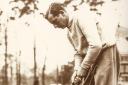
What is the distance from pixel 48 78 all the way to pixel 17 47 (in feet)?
0.82

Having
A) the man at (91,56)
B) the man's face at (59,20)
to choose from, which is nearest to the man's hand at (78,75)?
the man at (91,56)

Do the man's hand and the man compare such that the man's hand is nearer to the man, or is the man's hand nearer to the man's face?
the man

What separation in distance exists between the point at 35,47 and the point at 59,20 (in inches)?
8.1

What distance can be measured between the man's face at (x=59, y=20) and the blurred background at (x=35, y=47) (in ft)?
0.08

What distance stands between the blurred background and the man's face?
3cm

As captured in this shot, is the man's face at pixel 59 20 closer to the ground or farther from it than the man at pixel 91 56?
farther from it

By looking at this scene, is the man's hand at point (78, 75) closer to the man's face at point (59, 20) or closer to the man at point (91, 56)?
the man at point (91, 56)

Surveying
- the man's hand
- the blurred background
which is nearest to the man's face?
the blurred background

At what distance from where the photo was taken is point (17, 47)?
186 cm

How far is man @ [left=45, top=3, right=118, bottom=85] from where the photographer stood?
1.81m

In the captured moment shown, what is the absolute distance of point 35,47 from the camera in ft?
6.09

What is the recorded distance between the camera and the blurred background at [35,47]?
1828 millimetres

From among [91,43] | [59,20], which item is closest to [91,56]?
[91,43]

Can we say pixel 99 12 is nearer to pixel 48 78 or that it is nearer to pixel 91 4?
pixel 91 4
